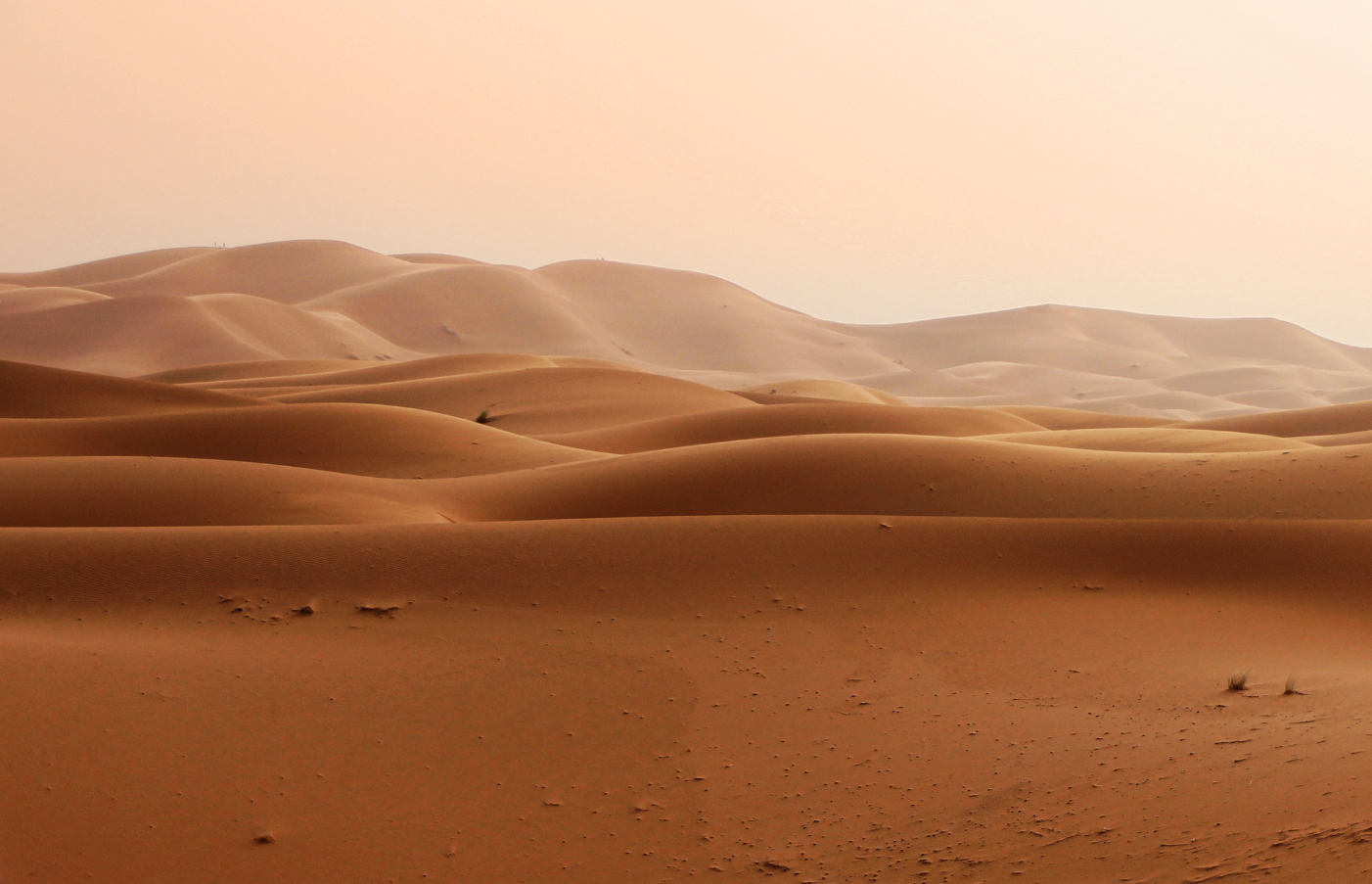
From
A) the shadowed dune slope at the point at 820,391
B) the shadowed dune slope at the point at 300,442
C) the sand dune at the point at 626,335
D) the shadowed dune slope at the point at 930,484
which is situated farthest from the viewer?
the sand dune at the point at 626,335

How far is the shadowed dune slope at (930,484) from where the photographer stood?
9344mm

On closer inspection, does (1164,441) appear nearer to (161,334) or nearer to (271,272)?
(161,334)

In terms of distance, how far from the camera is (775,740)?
17.5 feet

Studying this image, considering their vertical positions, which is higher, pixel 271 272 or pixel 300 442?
pixel 271 272

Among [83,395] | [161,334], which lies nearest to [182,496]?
[83,395]

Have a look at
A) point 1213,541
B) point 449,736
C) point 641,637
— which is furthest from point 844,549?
point 449,736

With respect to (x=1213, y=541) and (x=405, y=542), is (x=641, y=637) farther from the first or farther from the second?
(x=1213, y=541)

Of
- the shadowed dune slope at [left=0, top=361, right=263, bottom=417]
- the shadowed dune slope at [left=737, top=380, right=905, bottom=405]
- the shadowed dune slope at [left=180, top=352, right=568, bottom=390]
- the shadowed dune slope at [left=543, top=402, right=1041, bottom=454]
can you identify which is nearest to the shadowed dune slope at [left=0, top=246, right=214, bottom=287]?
the shadowed dune slope at [left=180, top=352, right=568, bottom=390]

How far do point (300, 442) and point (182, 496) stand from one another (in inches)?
243

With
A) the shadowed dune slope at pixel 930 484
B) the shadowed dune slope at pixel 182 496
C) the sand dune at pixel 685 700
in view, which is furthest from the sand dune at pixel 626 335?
the sand dune at pixel 685 700

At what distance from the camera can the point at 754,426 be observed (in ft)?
65.9

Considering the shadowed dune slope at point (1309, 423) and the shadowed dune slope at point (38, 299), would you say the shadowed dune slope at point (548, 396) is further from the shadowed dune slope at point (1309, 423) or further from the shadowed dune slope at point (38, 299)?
the shadowed dune slope at point (38, 299)

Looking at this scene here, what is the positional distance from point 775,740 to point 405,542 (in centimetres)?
367

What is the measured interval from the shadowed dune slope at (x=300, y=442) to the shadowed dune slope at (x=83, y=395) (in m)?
4.17
